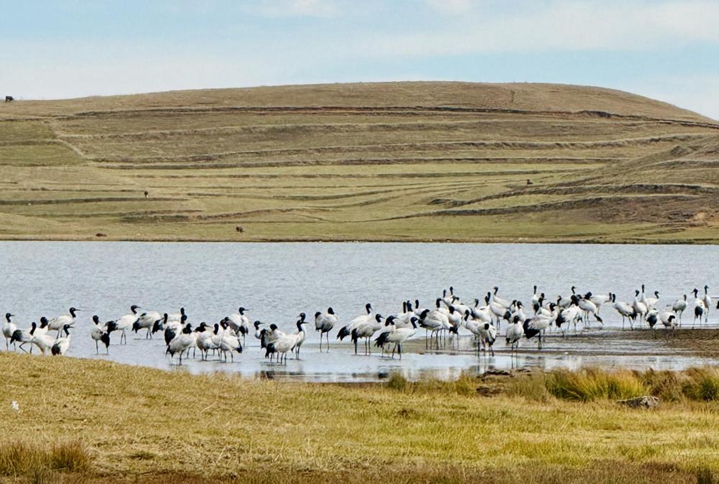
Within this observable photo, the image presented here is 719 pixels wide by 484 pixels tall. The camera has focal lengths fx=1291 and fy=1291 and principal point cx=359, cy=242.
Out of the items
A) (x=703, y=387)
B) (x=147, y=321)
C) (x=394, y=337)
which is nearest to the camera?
(x=703, y=387)

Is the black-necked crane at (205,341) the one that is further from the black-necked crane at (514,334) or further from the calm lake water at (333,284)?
the black-necked crane at (514,334)

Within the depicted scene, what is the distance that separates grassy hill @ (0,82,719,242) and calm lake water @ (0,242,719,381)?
38.7 feet

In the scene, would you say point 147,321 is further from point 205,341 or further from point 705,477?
point 705,477

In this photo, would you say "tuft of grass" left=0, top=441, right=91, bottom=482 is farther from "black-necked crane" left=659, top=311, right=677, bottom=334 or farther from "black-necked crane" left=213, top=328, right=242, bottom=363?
"black-necked crane" left=659, top=311, right=677, bottom=334

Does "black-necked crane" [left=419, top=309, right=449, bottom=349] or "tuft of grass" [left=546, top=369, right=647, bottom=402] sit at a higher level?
"black-necked crane" [left=419, top=309, right=449, bottom=349]

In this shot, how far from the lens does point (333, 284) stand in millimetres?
58531

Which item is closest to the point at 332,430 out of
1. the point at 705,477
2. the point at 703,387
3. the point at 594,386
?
the point at 705,477

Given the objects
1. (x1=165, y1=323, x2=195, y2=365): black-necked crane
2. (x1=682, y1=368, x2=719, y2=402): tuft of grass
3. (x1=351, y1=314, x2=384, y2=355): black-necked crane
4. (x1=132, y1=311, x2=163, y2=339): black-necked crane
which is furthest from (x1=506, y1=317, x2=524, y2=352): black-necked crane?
(x1=682, y1=368, x2=719, y2=402): tuft of grass

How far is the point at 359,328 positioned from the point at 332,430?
58.3 ft

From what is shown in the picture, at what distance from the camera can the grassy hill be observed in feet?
356

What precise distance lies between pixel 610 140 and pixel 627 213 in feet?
247

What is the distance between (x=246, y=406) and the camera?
17906 mm

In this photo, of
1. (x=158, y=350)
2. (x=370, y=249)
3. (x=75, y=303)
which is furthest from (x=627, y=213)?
(x=158, y=350)

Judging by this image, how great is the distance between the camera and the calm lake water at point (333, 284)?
31.6 meters
